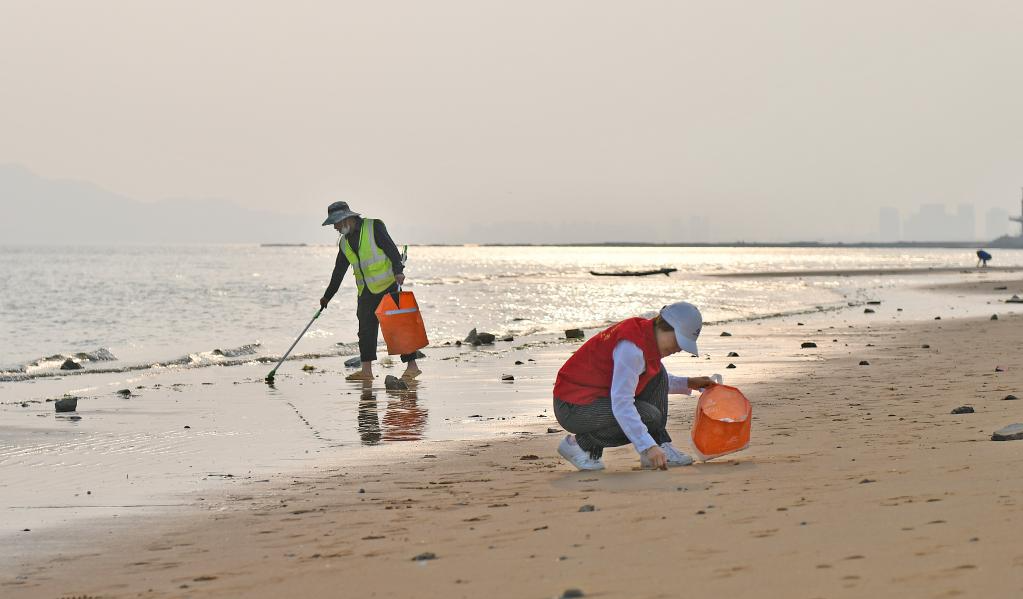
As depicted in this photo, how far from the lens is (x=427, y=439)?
8.77m

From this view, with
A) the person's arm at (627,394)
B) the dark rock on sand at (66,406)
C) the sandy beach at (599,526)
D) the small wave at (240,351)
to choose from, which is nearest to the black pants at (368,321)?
the dark rock on sand at (66,406)

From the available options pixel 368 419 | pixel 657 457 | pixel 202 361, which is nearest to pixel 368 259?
pixel 368 419

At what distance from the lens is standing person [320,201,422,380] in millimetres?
13227

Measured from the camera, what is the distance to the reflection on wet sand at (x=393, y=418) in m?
9.00

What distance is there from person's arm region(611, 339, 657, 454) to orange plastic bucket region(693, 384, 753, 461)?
0.50 metres

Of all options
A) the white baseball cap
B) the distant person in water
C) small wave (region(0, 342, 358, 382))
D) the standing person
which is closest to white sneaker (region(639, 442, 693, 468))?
the distant person in water

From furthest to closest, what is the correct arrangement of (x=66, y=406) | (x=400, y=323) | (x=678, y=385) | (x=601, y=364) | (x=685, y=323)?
(x=400, y=323)
(x=66, y=406)
(x=678, y=385)
(x=601, y=364)
(x=685, y=323)

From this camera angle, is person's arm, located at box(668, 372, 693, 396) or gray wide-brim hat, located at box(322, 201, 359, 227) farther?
gray wide-brim hat, located at box(322, 201, 359, 227)

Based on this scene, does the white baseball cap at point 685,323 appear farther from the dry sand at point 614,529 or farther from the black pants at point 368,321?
the black pants at point 368,321

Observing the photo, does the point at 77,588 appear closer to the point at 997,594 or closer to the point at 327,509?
the point at 327,509

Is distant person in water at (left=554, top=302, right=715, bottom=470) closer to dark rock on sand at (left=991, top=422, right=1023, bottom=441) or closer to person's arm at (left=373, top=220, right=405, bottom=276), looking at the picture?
dark rock on sand at (left=991, top=422, right=1023, bottom=441)

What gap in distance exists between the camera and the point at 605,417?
269 inches

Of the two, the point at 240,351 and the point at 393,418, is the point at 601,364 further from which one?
the point at 240,351

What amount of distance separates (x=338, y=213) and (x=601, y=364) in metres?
7.11
